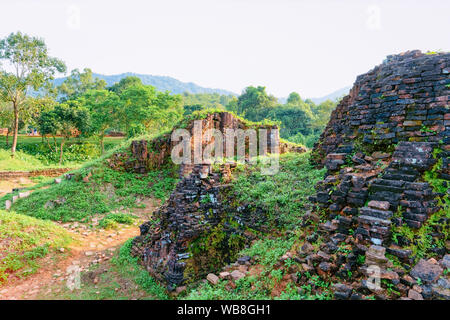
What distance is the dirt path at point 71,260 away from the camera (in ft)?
20.5

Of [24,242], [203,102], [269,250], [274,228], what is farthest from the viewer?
[203,102]

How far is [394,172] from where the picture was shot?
13.4ft

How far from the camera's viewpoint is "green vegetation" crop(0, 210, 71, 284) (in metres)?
6.91

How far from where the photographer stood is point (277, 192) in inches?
256

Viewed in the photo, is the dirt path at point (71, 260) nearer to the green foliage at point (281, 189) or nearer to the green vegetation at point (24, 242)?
the green vegetation at point (24, 242)

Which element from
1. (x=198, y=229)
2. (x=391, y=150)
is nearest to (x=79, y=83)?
(x=198, y=229)

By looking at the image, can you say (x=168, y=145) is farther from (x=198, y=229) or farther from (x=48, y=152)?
(x=48, y=152)

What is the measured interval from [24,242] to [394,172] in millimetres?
9325

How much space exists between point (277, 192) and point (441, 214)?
328 cm

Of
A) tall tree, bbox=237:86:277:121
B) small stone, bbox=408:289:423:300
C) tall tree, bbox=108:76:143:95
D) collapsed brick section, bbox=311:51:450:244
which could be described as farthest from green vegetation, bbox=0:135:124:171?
small stone, bbox=408:289:423:300

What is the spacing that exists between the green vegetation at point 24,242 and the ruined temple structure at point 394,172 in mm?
7556

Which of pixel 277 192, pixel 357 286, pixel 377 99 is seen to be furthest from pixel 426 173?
pixel 277 192

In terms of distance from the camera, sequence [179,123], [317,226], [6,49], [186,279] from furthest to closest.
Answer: [6,49], [179,123], [186,279], [317,226]
